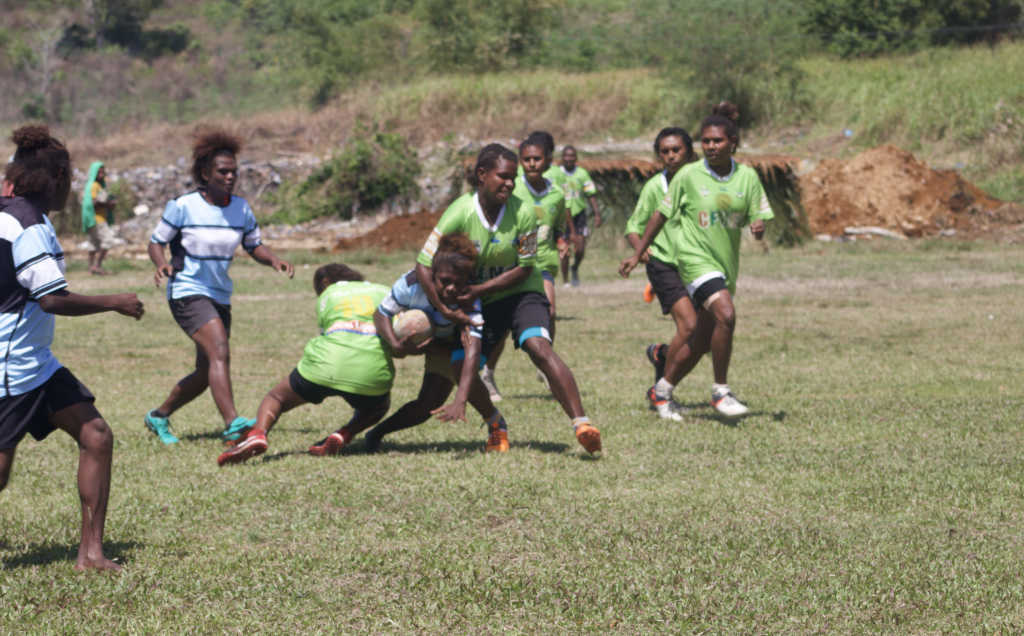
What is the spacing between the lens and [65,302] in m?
3.93

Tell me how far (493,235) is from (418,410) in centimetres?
123

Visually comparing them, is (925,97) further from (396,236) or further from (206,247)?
(206,247)

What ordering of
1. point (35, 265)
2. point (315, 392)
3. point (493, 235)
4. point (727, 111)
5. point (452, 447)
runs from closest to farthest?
point (35, 265), point (493, 235), point (315, 392), point (452, 447), point (727, 111)

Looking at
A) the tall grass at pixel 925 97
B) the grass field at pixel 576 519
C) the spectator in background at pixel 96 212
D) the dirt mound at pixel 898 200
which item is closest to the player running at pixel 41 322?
the grass field at pixel 576 519

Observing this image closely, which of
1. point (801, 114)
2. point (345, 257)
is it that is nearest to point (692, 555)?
point (345, 257)

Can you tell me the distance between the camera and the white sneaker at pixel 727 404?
7055mm

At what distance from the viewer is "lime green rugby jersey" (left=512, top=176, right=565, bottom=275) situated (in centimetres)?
873

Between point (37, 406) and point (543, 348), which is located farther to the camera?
point (543, 348)

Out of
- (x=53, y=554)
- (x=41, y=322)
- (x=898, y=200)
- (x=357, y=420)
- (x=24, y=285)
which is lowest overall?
(x=898, y=200)

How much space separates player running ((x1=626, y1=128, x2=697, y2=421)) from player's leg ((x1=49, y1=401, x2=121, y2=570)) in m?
4.20

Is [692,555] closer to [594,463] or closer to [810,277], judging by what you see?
[594,463]

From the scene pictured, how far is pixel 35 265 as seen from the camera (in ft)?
13.0

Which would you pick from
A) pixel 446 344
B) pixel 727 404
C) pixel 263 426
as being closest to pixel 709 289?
pixel 727 404

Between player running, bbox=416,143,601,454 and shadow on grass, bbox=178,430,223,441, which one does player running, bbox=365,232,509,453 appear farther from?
shadow on grass, bbox=178,430,223,441
